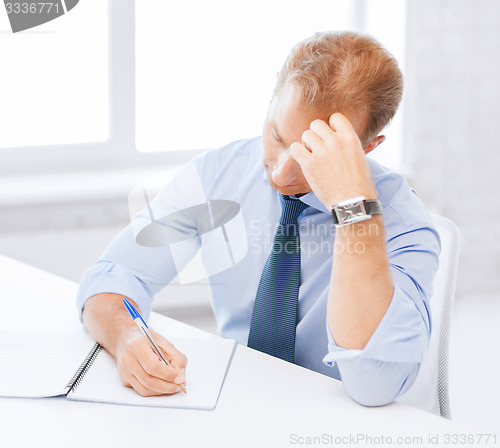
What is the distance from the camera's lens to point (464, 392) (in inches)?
104

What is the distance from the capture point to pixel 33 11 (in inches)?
112

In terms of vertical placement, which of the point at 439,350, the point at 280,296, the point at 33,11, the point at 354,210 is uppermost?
the point at 33,11

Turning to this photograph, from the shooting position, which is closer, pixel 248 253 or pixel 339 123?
pixel 339 123

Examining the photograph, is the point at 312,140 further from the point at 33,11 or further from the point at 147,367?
the point at 33,11

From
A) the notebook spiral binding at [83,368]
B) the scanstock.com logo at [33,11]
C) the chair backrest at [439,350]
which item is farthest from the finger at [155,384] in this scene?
the scanstock.com logo at [33,11]

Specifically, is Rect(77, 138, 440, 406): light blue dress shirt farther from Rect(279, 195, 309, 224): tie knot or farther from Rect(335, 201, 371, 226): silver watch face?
Rect(335, 201, 371, 226): silver watch face

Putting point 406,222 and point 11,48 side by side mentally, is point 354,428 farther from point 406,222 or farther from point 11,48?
point 11,48

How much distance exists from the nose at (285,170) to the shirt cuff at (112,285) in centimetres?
37

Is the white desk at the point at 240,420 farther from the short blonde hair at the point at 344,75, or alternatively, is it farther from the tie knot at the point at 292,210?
the short blonde hair at the point at 344,75

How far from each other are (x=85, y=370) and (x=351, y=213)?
1.73 feet

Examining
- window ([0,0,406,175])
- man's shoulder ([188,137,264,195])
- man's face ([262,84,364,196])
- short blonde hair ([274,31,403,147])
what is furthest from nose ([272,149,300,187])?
A: window ([0,0,406,175])

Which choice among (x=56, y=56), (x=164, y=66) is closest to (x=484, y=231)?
(x=164, y=66)

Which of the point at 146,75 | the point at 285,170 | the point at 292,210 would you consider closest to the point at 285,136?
the point at 285,170

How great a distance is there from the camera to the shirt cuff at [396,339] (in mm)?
1129
